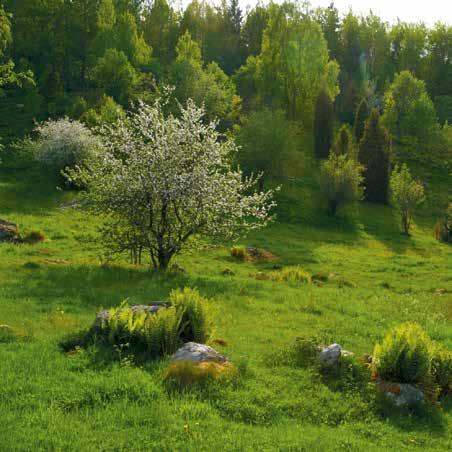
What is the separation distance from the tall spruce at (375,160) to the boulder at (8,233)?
40.9 meters

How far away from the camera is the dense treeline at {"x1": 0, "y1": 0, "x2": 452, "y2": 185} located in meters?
71.0

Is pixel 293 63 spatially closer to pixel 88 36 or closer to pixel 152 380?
pixel 88 36

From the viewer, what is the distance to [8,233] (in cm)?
3047

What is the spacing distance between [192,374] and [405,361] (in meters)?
4.28

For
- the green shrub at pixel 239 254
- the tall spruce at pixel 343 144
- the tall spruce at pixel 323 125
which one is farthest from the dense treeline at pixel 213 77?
the green shrub at pixel 239 254

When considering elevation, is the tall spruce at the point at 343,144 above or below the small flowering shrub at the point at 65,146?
above

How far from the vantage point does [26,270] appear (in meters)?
21.6

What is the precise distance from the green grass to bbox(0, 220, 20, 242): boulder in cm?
158

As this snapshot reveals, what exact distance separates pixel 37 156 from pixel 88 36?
131ft

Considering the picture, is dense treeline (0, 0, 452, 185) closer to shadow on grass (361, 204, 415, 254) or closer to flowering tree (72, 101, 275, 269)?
shadow on grass (361, 204, 415, 254)

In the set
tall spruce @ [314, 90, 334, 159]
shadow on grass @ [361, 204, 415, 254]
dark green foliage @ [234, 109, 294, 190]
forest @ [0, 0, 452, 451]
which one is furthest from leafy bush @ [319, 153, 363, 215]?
tall spruce @ [314, 90, 334, 159]

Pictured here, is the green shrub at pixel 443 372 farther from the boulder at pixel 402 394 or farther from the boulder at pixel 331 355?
the boulder at pixel 331 355

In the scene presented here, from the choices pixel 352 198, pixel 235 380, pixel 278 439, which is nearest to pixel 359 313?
pixel 235 380

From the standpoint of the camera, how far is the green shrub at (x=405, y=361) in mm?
11057
